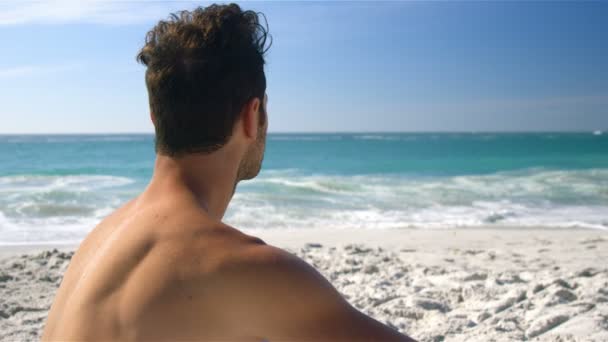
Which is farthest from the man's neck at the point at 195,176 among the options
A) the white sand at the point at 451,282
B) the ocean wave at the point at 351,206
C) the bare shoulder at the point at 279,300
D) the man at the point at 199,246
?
the ocean wave at the point at 351,206

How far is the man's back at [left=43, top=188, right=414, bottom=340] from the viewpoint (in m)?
1.07

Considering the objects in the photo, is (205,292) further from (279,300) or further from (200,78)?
(200,78)

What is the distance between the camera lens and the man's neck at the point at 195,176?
1.30 metres

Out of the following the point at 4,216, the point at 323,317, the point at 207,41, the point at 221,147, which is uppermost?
the point at 207,41

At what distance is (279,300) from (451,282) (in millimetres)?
4334

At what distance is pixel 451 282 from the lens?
5.12 meters

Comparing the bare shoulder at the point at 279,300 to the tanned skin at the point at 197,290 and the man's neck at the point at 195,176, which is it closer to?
the tanned skin at the point at 197,290

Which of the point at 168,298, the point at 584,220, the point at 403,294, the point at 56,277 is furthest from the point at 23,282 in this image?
the point at 584,220

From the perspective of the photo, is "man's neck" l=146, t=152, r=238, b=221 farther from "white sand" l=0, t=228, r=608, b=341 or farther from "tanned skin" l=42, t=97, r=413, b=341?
"white sand" l=0, t=228, r=608, b=341

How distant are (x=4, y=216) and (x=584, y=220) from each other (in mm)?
10210

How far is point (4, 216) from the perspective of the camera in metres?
10.0

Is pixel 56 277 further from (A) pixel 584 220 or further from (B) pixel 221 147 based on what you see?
(A) pixel 584 220

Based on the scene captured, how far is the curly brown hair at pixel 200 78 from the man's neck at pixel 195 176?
0.02 m

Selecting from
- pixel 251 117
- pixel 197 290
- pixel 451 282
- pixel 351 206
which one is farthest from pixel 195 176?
pixel 351 206
